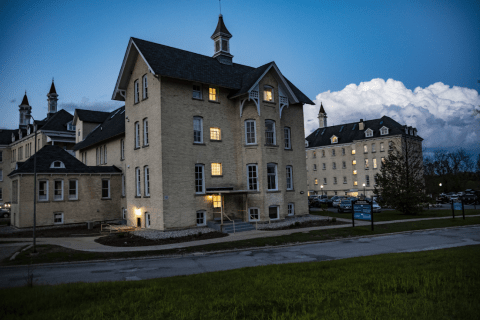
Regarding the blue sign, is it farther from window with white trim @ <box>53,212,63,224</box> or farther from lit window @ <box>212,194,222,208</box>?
window with white trim @ <box>53,212,63,224</box>

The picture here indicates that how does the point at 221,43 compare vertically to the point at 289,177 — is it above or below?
above

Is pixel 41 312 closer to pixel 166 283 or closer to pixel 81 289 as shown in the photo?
pixel 81 289

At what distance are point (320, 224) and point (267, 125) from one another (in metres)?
8.85

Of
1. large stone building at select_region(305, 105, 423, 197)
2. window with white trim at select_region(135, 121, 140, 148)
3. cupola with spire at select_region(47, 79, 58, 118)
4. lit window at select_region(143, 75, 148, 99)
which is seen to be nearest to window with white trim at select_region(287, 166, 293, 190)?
window with white trim at select_region(135, 121, 140, 148)

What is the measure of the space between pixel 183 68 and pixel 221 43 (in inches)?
304

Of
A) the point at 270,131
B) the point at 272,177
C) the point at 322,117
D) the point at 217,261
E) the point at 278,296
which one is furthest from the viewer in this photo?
the point at 322,117

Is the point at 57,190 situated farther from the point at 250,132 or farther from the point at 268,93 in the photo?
the point at 268,93

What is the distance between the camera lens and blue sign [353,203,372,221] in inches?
898

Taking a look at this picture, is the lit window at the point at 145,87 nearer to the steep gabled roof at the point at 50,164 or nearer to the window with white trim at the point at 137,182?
the window with white trim at the point at 137,182

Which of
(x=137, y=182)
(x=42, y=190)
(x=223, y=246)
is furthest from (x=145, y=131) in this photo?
(x=223, y=246)

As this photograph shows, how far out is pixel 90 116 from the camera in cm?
4481

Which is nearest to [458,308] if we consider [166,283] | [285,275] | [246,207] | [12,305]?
[285,275]

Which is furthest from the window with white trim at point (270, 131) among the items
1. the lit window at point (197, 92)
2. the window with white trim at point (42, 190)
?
the window with white trim at point (42, 190)

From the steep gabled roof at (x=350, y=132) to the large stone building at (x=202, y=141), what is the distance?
4441 centimetres
